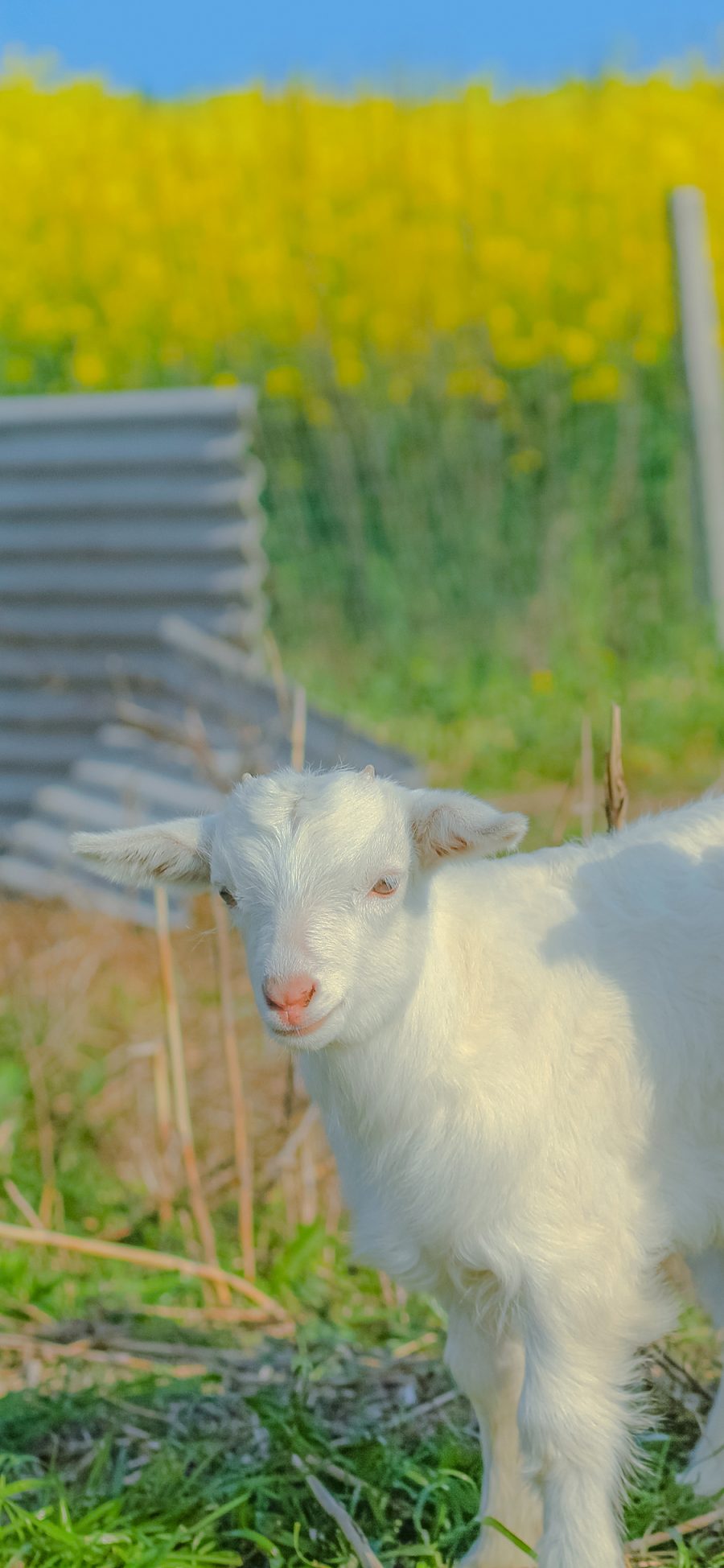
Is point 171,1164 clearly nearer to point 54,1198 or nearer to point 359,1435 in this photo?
point 54,1198

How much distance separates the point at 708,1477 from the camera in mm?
3080

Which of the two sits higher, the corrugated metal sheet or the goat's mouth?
the corrugated metal sheet

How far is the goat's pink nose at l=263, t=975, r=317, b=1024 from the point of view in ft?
7.50

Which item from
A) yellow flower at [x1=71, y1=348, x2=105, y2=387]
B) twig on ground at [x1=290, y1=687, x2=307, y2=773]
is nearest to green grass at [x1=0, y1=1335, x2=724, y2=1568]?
twig on ground at [x1=290, y1=687, x2=307, y2=773]

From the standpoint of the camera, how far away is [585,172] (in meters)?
10.6

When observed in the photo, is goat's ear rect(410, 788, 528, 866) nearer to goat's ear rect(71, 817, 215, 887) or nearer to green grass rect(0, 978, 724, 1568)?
goat's ear rect(71, 817, 215, 887)

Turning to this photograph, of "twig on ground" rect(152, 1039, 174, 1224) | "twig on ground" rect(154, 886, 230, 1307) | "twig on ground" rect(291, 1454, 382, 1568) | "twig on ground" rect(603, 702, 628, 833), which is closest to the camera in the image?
"twig on ground" rect(291, 1454, 382, 1568)

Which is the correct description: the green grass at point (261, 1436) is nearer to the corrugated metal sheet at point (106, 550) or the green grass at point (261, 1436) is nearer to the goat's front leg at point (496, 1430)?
the goat's front leg at point (496, 1430)

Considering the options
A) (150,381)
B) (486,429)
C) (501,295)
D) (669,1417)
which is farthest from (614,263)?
(669,1417)

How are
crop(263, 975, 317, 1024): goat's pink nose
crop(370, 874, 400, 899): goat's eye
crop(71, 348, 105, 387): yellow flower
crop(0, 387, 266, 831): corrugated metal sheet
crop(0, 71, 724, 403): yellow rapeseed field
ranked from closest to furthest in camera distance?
crop(263, 975, 317, 1024): goat's pink nose
crop(370, 874, 400, 899): goat's eye
crop(0, 387, 266, 831): corrugated metal sheet
crop(0, 71, 724, 403): yellow rapeseed field
crop(71, 348, 105, 387): yellow flower

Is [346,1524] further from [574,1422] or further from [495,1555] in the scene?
[574,1422]

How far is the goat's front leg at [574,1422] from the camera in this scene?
8.45 feet

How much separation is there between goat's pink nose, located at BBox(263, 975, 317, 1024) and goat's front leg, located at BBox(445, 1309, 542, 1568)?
80 centimetres

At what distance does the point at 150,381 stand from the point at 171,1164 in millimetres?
7182
